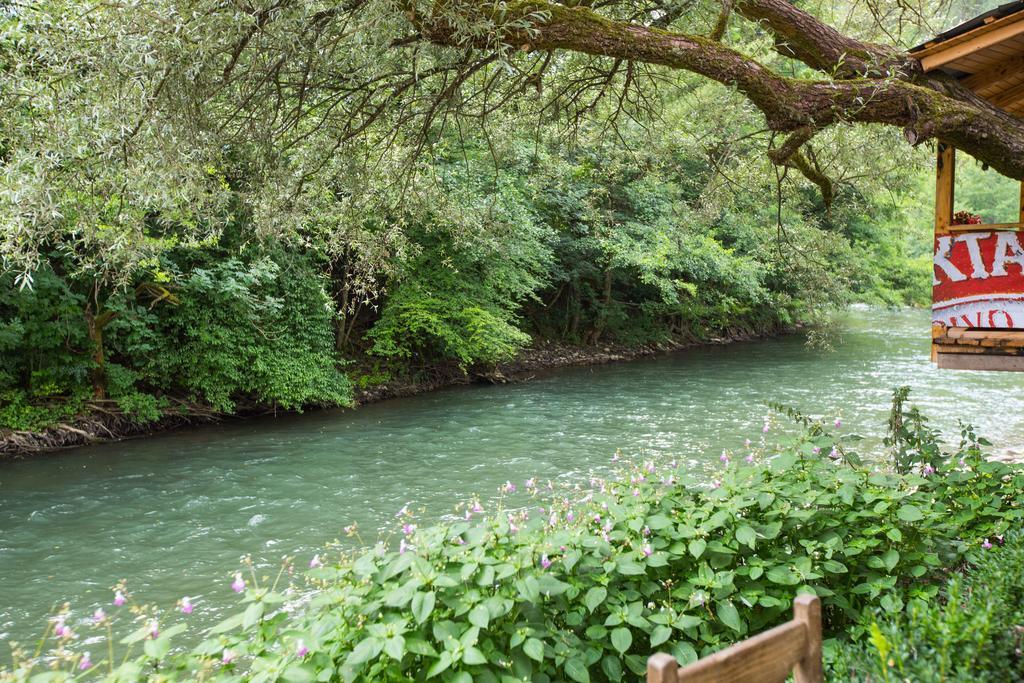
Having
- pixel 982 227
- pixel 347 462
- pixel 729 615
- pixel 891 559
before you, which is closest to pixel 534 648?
pixel 729 615

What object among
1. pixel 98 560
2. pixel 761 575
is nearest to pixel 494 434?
pixel 98 560

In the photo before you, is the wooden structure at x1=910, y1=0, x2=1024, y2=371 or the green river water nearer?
the wooden structure at x1=910, y1=0, x2=1024, y2=371

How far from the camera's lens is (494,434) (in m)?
12.9

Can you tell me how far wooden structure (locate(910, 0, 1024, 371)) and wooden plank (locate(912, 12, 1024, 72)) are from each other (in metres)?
0.39

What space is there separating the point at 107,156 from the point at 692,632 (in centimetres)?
484

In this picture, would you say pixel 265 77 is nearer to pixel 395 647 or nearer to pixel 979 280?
pixel 395 647

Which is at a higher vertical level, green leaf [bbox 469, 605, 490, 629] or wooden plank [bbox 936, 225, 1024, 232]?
wooden plank [bbox 936, 225, 1024, 232]

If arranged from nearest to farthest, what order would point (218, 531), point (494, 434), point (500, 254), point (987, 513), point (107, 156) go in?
point (987, 513), point (107, 156), point (218, 531), point (494, 434), point (500, 254)

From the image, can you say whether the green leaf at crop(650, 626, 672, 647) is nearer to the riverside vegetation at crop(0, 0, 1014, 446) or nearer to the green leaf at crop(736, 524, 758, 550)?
the green leaf at crop(736, 524, 758, 550)

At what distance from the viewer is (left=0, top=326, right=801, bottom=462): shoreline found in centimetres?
1133

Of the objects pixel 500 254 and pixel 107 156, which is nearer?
pixel 107 156

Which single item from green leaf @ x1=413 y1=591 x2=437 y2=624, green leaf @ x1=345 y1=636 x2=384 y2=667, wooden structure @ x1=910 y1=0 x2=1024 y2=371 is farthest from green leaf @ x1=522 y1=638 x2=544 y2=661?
wooden structure @ x1=910 y1=0 x2=1024 y2=371

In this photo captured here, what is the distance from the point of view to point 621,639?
3.12 meters

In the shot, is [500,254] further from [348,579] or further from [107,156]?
[348,579]
